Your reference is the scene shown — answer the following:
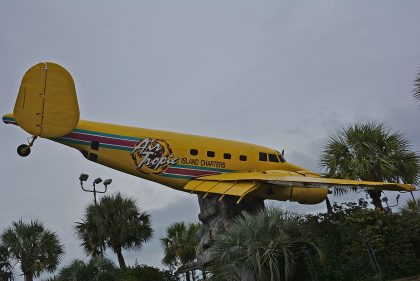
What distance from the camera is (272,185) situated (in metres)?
18.6

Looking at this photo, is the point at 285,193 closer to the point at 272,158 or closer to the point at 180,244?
the point at 272,158

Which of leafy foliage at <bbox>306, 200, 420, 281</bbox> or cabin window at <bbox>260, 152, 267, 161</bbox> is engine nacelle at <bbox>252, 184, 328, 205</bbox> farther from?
cabin window at <bbox>260, 152, 267, 161</bbox>

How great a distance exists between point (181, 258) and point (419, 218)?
19075mm

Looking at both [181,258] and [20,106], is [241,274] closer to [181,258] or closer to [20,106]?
[20,106]

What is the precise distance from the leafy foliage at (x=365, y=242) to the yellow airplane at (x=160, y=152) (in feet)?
5.70

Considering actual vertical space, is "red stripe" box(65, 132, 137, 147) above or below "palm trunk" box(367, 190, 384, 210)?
above

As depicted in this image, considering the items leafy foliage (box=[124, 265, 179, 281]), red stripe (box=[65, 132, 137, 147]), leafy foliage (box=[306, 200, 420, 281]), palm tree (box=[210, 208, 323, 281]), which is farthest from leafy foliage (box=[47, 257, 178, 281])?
leafy foliage (box=[306, 200, 420, 281])

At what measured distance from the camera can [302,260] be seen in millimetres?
15086

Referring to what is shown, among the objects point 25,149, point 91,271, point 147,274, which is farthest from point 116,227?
point 25,149

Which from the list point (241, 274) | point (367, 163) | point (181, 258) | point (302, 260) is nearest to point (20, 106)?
point (241, 274)

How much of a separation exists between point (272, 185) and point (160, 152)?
560 cm

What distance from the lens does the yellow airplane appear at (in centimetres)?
1628

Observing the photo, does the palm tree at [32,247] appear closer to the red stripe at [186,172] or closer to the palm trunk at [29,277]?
the palm trunk at [29,277]

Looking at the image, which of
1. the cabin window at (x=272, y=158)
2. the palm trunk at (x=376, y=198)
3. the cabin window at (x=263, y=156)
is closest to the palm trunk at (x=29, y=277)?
the cabin window at (x=263, y=156)
